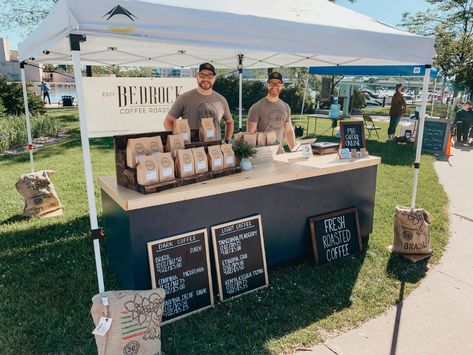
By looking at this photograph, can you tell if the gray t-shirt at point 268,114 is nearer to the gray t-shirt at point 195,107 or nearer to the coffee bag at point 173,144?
the gray t-shirt at point 195,107

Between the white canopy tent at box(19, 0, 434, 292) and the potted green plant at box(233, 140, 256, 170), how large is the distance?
0.78 m

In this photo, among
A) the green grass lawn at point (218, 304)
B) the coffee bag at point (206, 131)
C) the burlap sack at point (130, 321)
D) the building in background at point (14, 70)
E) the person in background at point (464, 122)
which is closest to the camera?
the burlap sack at point (130, 321)

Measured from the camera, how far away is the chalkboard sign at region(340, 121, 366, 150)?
13.5 ft

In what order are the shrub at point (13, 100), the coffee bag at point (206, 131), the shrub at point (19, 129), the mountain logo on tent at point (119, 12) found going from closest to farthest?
the mountain logo on tent at point (119, 12)
the coffee bag at point (206, 131)
the shrub at point (19, 129)
the shrub at point (13, 100)

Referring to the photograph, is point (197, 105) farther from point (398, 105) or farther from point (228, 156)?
point (398, 105)

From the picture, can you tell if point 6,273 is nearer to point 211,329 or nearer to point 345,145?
point 211,329

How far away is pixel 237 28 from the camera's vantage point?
8.10ft

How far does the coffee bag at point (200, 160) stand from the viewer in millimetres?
2877

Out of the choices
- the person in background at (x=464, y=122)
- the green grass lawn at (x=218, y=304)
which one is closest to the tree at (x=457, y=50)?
the person in background at (x=464, y=122)

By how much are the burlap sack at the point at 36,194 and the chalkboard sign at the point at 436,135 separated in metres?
8.38

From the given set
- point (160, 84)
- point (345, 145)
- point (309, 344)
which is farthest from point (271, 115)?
point (309, 344)

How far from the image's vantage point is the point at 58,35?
2.21 metres

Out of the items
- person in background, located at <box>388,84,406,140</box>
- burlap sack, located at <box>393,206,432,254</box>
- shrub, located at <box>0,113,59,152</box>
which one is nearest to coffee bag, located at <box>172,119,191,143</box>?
burlap sack, located at <box>393,206,432,254</box>

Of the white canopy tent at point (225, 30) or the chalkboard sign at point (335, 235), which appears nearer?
the white canopy tent at point (225, 30)
